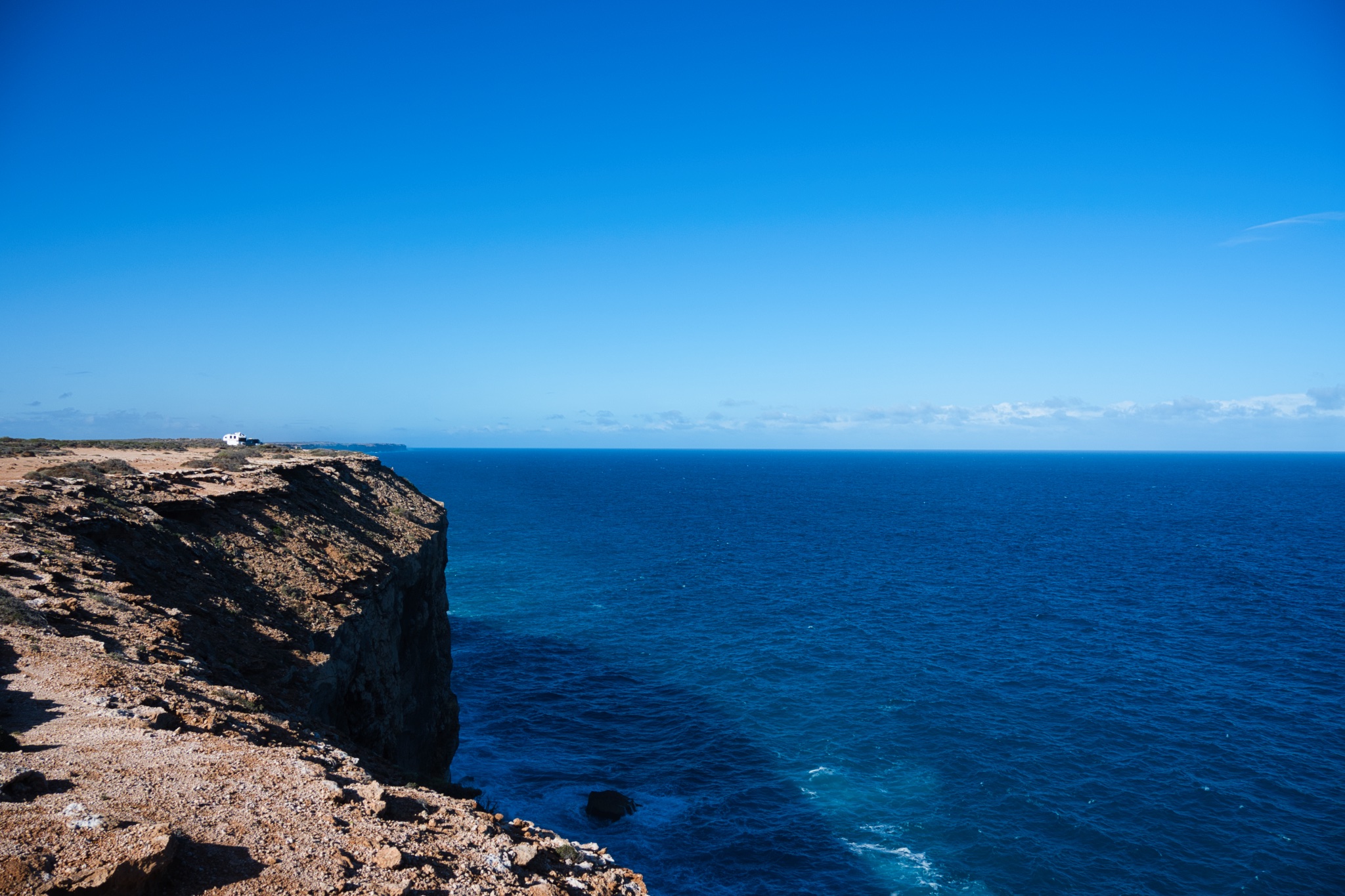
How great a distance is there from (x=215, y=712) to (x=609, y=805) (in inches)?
988

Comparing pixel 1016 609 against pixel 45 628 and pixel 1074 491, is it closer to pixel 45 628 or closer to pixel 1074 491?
pixel 45 628

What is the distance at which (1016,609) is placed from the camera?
65500 millimetres

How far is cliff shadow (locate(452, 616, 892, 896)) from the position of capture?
30.9m

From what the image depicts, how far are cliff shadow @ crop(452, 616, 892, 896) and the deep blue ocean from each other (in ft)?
0.55

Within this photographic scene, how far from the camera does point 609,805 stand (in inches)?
1372

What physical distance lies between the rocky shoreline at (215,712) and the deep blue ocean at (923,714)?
1518cm

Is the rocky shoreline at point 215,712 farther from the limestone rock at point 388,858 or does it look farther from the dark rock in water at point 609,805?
the dark rock in water at point 609,805

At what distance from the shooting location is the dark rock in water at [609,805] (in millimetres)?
34500

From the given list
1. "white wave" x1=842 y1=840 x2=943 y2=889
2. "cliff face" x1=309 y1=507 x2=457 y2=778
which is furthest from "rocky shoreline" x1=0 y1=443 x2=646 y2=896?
"white wave" x1=842 y1=840 x2=943 y2=889

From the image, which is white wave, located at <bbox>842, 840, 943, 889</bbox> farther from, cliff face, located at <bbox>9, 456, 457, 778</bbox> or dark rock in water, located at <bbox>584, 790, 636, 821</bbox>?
cliff face, located at <bbox>9, 456, 457, 778</bbox>

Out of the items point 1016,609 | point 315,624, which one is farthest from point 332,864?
point 1016,609

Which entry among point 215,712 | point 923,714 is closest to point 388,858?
point 215,712

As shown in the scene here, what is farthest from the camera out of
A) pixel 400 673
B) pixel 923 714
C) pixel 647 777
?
pixel 923 714

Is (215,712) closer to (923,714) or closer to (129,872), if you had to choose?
(129,872)
